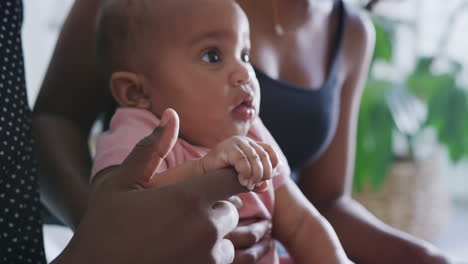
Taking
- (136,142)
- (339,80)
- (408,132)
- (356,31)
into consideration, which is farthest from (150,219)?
(408,132)

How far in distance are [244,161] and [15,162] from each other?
0.38 m

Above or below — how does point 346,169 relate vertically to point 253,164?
below

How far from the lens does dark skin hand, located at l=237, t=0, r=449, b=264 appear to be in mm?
1095

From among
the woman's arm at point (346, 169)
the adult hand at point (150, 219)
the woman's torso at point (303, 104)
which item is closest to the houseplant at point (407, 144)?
the woman's arm at point (346, 169)

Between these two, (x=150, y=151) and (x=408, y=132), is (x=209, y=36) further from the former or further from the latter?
(x=408, y=132)

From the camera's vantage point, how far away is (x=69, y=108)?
1086 millimetres

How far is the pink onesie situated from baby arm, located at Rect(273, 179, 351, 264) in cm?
2

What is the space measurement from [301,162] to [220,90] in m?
0.49

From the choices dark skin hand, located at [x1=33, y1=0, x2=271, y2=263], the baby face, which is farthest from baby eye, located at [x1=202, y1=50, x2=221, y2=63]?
dark skin hand, located at [x1=33, y1=0, x2=271, y2=263]

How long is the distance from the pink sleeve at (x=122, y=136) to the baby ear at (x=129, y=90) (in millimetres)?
16

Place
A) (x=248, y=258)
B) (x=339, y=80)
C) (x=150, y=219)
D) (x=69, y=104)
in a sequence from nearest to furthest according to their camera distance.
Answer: (x=150, y=219) → (x=248, y=258) → (x=69, y=104) → (x=339, y=80)

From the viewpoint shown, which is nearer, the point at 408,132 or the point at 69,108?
the point at 69,108

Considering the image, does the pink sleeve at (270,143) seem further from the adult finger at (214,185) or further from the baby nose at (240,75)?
the adult finger at (214,185)

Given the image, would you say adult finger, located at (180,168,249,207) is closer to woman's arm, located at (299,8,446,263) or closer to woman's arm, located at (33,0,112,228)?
woman's arm, located at (33,0,112,228)
